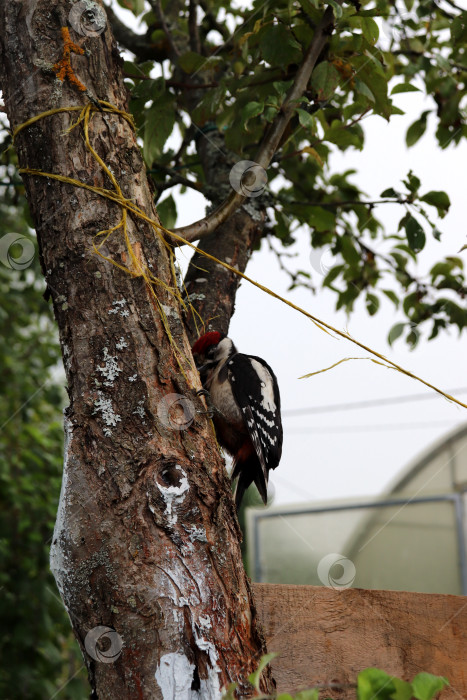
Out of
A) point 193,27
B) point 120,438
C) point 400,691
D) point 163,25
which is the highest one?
point 193,27

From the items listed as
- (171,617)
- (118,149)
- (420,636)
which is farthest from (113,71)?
(420,636)

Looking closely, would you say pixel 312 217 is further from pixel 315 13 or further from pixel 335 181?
pixel 315 13

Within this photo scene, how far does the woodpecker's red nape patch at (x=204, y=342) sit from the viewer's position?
5.59 feet

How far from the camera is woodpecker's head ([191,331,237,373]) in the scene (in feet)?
5.61

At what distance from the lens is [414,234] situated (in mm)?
1877

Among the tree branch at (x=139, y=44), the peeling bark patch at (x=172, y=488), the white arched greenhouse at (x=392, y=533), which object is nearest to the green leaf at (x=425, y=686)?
the peeling bark patch at (x=172, y=488)

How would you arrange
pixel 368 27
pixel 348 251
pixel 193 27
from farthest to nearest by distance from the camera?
pixel 348 251, pixel 193 27, pixel 368 27

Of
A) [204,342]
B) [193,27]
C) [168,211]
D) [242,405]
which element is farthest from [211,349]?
[193,27]

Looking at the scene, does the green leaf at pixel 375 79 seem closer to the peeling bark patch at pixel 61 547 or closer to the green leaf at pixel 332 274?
the green leaf at pixel 332 274

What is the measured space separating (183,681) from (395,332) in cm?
151

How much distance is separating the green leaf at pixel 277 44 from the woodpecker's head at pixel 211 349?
27.0 inches

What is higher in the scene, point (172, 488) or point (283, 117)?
point (283, 117)

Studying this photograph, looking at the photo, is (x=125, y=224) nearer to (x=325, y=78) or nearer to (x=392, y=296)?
(x=325, y=78)

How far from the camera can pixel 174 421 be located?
1.16m
